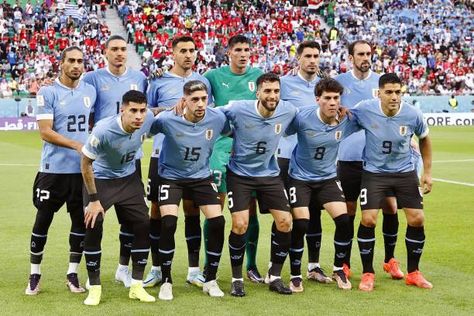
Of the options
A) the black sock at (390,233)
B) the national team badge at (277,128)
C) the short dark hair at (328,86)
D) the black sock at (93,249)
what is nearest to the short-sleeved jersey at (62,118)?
the black sock at (93,249)

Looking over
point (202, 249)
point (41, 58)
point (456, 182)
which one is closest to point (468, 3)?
point (41, 58)

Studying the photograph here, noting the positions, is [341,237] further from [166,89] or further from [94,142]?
[94,142]

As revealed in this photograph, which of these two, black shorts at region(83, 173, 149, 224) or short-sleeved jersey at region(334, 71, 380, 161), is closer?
black shorts at region(83, 173, 149, 224)

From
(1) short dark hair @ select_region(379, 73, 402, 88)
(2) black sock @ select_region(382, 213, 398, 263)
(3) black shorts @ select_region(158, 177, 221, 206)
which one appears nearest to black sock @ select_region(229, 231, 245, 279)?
(3) black shorts @ select_region(158, 177, 221, 206)

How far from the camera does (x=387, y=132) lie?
9.20 meters

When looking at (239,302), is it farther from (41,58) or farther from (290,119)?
(41,58)

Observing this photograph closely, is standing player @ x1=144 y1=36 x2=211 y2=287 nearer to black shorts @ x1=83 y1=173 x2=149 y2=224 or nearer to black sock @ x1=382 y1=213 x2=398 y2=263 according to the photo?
black shorts @ x1=83 y1=173 x2=149 y2=224

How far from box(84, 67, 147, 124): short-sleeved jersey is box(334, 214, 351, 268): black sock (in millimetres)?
2775

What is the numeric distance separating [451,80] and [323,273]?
3840 centimetres

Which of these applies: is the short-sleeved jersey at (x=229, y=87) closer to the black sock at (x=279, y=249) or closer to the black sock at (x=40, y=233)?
the black sock at (x=279, y=249)

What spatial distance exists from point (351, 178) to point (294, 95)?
1.21 metres

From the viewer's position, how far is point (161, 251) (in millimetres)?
8805

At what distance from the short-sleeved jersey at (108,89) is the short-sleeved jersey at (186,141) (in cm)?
85

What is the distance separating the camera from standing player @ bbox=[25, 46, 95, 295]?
29.2 feet
